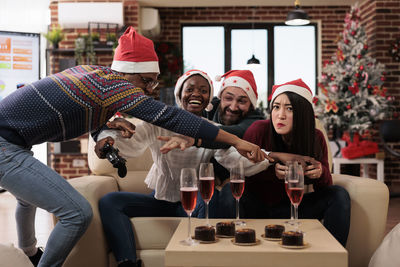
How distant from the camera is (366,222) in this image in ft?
7.10

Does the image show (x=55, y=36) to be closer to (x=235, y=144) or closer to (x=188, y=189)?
(x=235, y=144)

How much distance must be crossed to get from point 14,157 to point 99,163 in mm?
923

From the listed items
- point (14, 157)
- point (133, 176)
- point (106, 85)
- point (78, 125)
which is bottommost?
point (133, 176)

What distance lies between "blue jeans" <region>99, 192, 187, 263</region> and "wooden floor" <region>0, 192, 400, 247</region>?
1.47 meters

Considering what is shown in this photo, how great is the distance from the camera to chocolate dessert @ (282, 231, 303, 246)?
4.90 feet

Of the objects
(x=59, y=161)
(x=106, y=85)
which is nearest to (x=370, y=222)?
(x=106, y=85)

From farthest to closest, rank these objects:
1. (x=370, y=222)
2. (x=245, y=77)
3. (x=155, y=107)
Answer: (x=245, y=77) → (x=370, y=222) → (x=155, y=107)

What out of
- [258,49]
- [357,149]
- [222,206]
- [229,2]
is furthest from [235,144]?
[258,49]

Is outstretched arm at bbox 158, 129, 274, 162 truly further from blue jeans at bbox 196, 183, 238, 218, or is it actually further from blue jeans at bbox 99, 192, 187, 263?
blue jeans at bbox 99, 192, 187, 263

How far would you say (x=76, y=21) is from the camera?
6242 mm

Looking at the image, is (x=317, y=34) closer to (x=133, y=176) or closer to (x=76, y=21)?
(x=76, y=21)

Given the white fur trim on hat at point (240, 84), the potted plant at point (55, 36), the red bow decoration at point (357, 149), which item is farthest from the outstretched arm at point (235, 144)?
the potted plant at point (55, 36)

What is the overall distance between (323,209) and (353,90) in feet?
13.1

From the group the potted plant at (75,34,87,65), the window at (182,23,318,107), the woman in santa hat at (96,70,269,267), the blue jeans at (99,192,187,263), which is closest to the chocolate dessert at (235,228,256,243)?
the woman in santa hat at (96,70,269,267)
